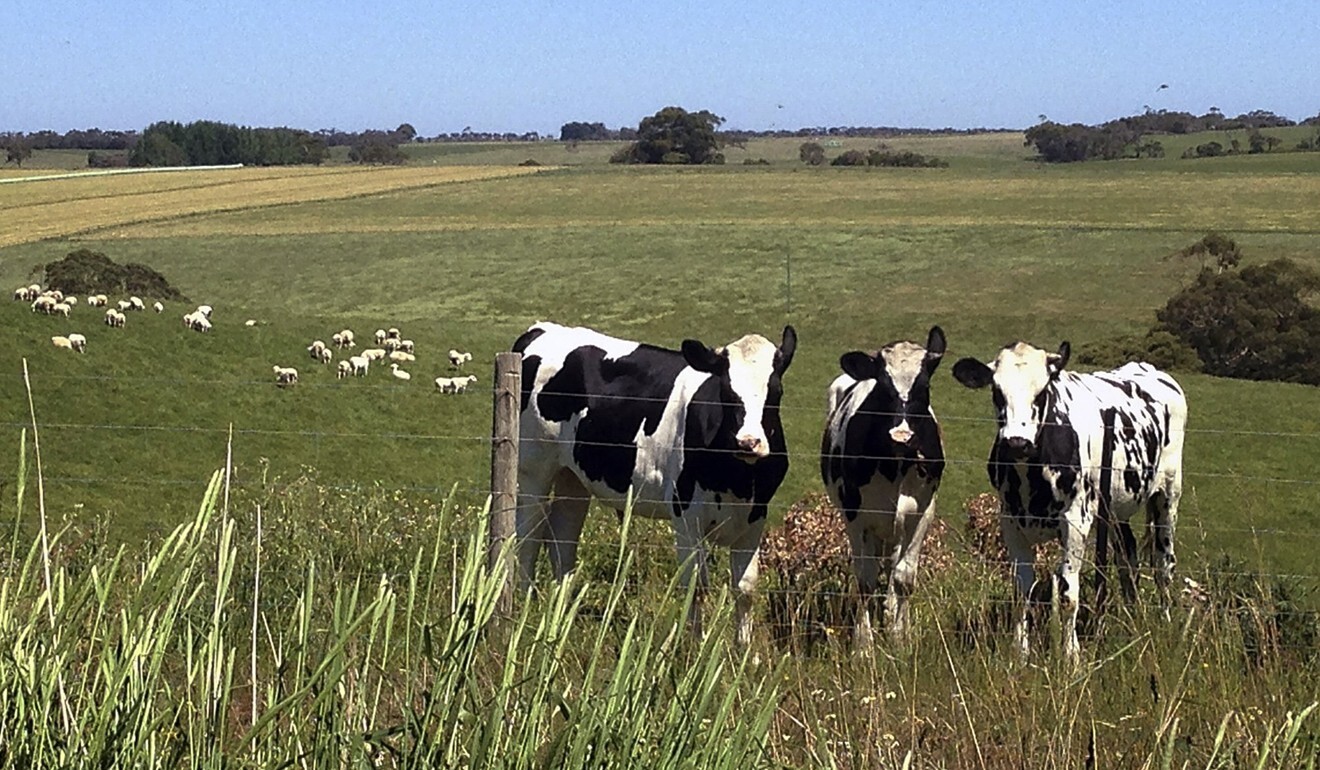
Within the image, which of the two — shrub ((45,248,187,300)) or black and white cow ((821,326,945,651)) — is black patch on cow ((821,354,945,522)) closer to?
black and white cow ((821,326,945,651))

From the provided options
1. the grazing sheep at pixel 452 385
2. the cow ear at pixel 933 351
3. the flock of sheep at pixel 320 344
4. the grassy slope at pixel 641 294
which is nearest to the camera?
the cow ear at pixel 933 351

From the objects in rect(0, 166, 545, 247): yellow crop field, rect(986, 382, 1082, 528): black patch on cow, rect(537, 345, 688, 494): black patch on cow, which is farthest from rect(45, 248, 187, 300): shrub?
rect(986, 382, 1082, 528): black patch on cow

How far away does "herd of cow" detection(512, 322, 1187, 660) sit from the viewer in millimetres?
8000

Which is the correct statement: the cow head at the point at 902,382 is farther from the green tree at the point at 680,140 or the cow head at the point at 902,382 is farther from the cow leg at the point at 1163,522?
the green tree at the point at 680,140

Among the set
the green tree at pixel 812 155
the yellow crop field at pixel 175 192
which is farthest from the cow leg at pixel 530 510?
the green tree at pixel 812 155

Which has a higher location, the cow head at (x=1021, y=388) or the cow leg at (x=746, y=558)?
the cow head at (x=1021, y=388)

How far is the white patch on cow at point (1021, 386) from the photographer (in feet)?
26.7

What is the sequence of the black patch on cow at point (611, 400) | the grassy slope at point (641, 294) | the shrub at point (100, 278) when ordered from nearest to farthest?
the black patch on cow at point (611, 400), the grassy slope at point (641, 294), the shrub at point (100, 278)

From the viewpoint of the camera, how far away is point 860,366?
8.59m

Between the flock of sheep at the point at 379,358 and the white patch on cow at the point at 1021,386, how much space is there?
1740 cm

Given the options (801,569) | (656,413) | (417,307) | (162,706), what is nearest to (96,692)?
(162,706)

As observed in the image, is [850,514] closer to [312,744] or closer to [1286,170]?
[312,744]

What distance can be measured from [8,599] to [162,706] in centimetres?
31

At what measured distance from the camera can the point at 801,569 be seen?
29.9ft
